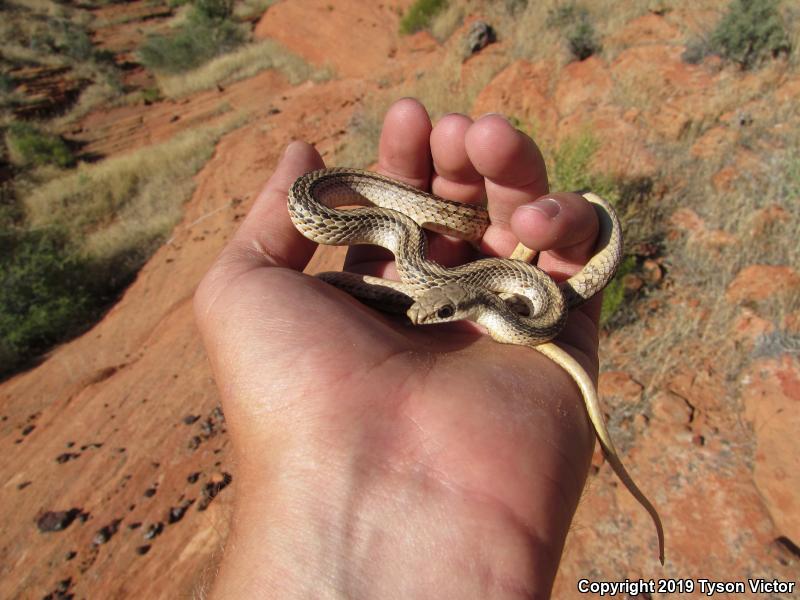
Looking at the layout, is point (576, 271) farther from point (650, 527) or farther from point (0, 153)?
point (0, 153)

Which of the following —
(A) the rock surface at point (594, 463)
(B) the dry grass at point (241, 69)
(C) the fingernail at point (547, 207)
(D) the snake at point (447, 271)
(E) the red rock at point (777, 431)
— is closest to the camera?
(C) the fingernail at point (547, 207)

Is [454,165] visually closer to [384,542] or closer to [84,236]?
[384,542]

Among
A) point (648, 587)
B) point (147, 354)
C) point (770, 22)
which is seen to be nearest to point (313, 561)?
point (648, 587)

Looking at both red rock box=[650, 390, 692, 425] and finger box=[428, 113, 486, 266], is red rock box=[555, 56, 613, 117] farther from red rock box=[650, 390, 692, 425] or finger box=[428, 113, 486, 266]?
red rock box=[650, 390, 692, 425]

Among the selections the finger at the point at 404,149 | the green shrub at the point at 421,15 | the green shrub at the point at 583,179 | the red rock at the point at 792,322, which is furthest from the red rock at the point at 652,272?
the green shrub at the point at 421,15

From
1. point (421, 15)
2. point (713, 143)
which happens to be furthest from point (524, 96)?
point (421, 15)

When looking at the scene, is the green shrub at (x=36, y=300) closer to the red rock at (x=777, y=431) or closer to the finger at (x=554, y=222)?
the finger at (x=554, y=222)

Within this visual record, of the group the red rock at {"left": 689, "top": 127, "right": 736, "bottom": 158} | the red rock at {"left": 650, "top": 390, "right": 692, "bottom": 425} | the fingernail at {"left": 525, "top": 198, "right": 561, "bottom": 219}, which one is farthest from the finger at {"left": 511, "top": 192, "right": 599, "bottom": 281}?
the red rock at {"left": 689, "top": 127, "right": 736, "bottom": 158}
